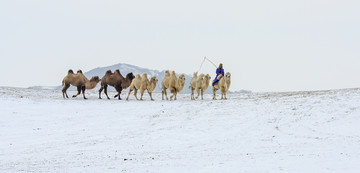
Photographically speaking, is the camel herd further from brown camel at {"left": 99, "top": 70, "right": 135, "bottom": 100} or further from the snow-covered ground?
the snow-covered ground

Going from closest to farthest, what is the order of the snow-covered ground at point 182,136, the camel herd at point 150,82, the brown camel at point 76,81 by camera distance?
the snow-covered ground at point 182,136, the camel herd at point 150,82, the brown camel at point 76,81

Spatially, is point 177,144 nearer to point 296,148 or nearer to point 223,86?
point 296,148

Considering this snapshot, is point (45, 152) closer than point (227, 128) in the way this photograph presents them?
Yes

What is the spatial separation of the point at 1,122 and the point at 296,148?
11776 mm

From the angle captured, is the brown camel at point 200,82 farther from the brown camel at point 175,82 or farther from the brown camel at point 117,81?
the brown camel at point 117,81

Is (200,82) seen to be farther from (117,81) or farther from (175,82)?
(117,81)

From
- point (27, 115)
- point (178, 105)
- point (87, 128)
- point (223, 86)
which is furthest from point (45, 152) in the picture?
point (223, 86)

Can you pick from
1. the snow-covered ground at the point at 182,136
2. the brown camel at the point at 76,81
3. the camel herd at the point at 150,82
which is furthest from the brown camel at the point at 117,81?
the snow-covered ground at the point at 182,136

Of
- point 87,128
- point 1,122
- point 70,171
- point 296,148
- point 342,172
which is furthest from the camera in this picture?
point 1,122

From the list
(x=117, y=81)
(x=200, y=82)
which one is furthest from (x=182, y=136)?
(x=117, y=81)

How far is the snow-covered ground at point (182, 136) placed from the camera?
9141mm

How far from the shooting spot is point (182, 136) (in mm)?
13078

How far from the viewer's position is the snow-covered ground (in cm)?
914

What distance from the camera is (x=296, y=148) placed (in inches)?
415
